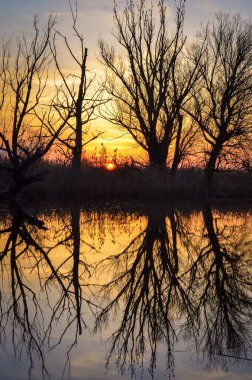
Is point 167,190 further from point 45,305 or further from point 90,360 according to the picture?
point 90,360

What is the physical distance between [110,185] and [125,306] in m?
17.5

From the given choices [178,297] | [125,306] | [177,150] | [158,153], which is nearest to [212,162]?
[177,150]

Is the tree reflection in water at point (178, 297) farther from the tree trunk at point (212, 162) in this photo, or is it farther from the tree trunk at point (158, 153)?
the tree trunk at point (212, 162)

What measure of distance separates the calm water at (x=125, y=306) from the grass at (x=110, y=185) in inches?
424

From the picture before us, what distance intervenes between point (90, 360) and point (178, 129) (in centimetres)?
2611

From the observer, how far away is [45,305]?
5.80 m

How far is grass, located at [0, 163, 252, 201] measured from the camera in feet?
72.8

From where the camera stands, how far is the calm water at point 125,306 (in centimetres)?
417

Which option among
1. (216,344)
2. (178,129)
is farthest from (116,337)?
(178,129)

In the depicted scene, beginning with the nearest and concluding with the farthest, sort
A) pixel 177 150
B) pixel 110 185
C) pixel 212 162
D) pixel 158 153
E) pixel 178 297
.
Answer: pixel 178 297, pixel 110 185, pixel 158 153, pixel 177 150, pixel 212 162

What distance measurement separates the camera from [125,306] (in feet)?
18.9

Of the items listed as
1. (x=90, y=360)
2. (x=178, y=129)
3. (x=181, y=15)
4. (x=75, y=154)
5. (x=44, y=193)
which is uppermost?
(x=181, y=15)

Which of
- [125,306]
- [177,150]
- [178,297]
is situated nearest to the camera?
[125,306]

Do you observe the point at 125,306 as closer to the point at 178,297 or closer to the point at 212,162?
the point at 178,297
